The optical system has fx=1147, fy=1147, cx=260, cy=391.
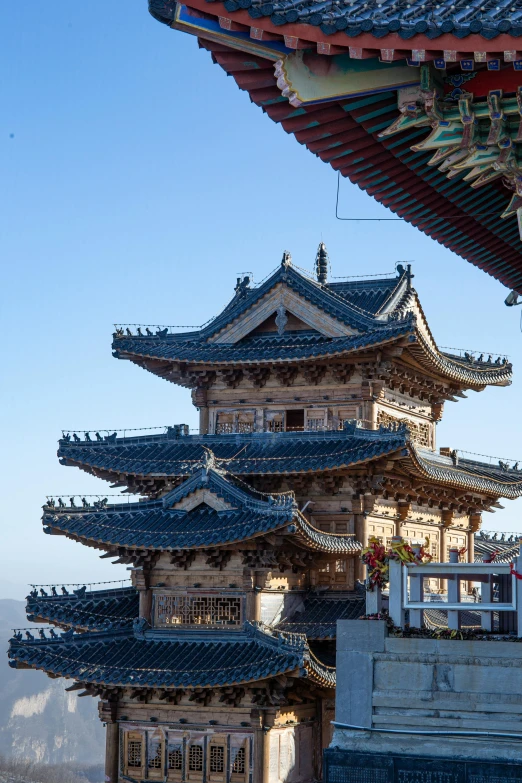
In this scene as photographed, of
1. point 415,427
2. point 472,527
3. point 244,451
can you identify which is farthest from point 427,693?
point 472,527

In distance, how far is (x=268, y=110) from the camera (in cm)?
1229

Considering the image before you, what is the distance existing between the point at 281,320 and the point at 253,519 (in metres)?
7.00

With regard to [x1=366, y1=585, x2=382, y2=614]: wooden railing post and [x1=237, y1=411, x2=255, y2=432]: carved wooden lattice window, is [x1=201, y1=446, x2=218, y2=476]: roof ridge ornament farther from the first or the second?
[x1=366, y1=585, x2=382, y2=614]: wooden railing post

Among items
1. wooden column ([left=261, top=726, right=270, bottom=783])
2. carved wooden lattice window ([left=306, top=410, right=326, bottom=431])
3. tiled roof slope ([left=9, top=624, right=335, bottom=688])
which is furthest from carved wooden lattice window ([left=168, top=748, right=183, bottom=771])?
carved wooden lattice window ([left=306, top=410, right=326, bottom=431])

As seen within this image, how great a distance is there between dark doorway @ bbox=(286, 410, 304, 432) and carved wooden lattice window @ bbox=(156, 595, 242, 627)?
17.9ft

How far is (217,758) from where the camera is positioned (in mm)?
26703

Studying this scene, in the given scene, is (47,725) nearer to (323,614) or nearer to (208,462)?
(323,614)

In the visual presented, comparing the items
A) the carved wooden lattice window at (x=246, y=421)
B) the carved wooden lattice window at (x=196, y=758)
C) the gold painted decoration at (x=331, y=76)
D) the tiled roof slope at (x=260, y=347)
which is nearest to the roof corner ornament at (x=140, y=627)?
the carved wooden lattice window at (x=196, y=758)

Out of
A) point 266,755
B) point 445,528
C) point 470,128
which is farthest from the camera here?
point 445,528

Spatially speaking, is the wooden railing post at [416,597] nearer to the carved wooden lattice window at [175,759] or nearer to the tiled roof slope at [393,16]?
the tiled roof slope at [393,16]

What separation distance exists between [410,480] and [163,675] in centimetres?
851

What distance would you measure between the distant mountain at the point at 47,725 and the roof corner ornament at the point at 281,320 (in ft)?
509

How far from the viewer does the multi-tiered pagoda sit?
2662cm

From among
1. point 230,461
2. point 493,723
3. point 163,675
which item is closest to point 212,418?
point 230,461
